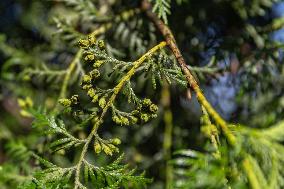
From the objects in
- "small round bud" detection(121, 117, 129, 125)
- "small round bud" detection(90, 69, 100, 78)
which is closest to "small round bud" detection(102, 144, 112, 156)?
"small round bud" detection(121, 117, 129, 125)

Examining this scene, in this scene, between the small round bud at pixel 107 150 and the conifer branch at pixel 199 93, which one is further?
the small round bud at pixel 107 150

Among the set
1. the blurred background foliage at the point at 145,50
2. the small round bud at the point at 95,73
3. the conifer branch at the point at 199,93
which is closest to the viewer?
the conifer branch at the point at 199,93

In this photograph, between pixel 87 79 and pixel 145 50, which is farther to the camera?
pixel 145 50

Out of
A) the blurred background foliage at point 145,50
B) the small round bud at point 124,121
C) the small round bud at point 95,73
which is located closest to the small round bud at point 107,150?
the small round bud at point 124,121

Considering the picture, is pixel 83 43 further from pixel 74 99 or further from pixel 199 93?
pixel 199 93

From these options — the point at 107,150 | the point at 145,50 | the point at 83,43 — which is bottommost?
the point at 145,50

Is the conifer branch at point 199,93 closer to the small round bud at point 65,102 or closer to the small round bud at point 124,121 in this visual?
the small round bud at point 124,121

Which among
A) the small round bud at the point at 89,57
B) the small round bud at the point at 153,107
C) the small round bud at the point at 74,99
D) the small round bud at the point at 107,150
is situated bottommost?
the small round bud at the point at 107,150

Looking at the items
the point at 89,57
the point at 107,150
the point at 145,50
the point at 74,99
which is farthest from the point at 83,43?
the point at 145,50

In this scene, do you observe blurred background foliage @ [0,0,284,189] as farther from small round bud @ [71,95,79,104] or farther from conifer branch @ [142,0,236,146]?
small round bud @ [71,95,79,104]
